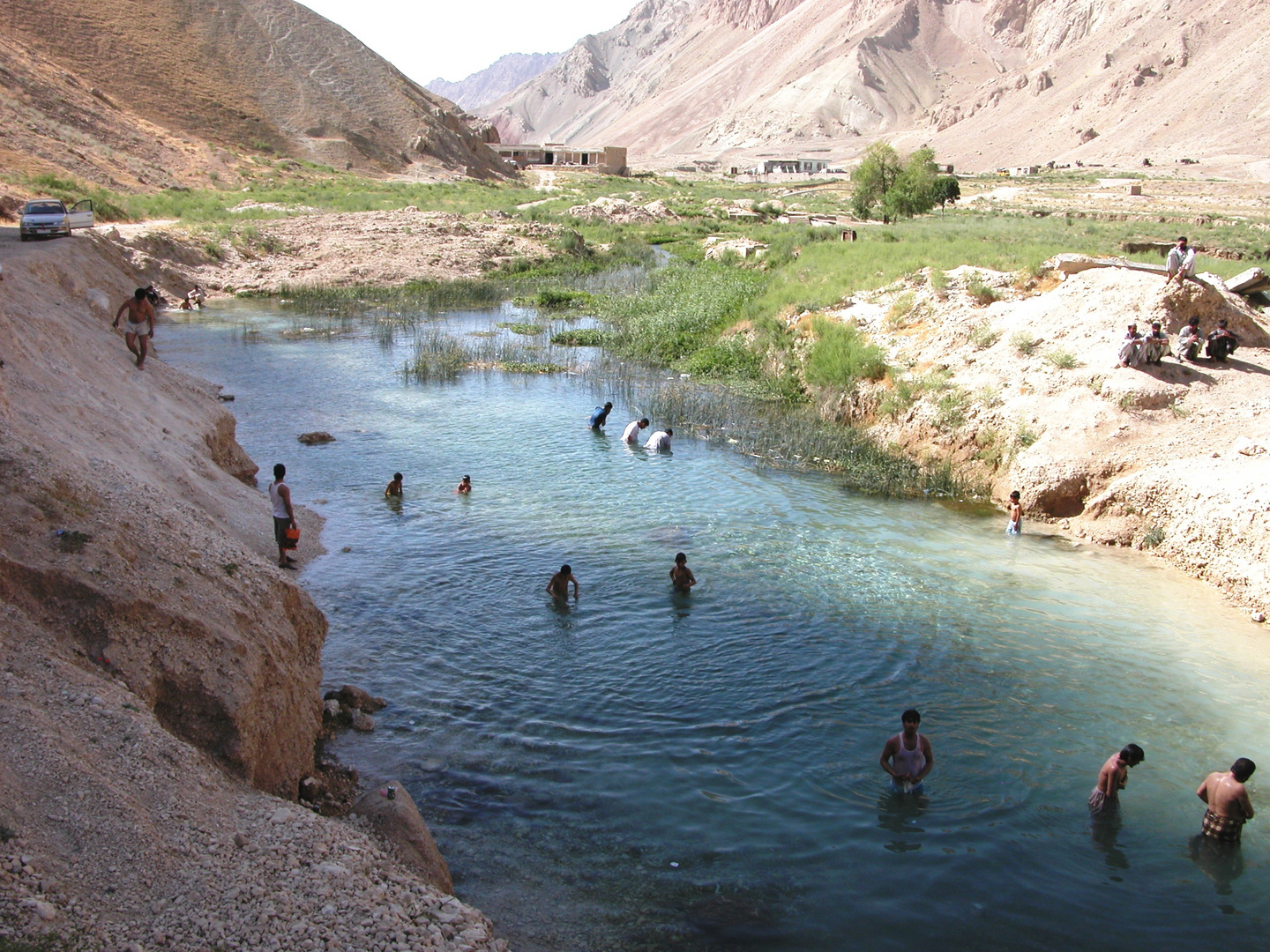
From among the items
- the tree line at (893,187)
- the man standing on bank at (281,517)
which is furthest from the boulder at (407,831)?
the tree line at (893,187)

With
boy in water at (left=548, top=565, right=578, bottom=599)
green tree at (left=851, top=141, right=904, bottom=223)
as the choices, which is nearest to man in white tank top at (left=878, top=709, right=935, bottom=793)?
boy in water at (left=548, top=565, right=578, bottom=599)

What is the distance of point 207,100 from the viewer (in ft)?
237

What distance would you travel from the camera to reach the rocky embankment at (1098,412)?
52.5ft

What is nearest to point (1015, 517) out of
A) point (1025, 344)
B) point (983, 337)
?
point (1025, 344)

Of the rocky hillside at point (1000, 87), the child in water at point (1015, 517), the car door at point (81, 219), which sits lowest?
the child in water at point (1015, 517)

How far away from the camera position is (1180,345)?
1981 cm

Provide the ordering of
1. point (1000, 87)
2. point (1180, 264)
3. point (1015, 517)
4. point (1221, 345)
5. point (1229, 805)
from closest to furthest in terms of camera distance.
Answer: point (1229, 805) < point (1015, 517) < point (1221, 345) < point (1180, 264) < point (1000, 87)

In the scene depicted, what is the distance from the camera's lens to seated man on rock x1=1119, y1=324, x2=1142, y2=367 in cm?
1908

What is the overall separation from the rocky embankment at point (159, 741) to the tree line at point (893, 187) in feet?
177

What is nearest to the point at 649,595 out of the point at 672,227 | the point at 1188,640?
the point at 1188,640

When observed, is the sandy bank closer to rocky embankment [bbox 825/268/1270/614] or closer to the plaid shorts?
rocky embankment [bbox 825/268/1270/614]

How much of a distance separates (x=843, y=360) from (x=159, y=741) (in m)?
19.4

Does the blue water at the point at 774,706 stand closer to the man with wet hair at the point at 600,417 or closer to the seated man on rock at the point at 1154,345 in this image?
the man with wet hair at the point at 600,417

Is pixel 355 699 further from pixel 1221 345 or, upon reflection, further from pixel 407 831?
pixel 1221 345
